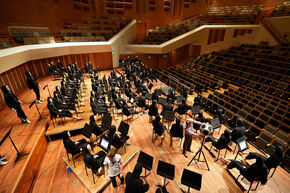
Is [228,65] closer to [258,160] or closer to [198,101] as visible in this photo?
[198,101]

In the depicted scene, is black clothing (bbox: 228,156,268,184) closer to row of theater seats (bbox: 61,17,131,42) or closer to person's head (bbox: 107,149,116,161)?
person's head (bbox: 107,149,116,161)

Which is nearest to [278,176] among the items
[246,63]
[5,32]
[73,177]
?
[73,177]

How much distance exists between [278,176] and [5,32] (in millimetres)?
13768

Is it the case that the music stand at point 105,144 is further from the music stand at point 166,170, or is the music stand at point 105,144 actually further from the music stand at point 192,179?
the music stand at point 192,179

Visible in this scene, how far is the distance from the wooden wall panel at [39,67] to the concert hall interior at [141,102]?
7 cm

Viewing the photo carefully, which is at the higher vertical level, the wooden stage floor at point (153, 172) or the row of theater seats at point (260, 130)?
the row of theater seats at point (260, 130)

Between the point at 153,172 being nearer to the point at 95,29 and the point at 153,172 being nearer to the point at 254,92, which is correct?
the point at 254,92

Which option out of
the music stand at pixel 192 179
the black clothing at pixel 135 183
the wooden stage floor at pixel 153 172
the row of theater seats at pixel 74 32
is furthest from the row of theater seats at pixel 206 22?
the black clothing at pixel 135 183

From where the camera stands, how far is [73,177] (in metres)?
3.75

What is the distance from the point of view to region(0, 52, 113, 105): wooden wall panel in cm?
736

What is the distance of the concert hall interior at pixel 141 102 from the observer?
3.45 meters

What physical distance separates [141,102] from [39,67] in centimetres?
894

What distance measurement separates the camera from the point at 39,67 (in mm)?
10250

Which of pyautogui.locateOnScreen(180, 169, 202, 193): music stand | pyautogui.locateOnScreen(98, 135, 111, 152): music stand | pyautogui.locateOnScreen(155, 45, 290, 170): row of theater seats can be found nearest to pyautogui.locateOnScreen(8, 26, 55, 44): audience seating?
pyautogui.locateOnScreen(155, 45, 290, 170): row of theater seats
